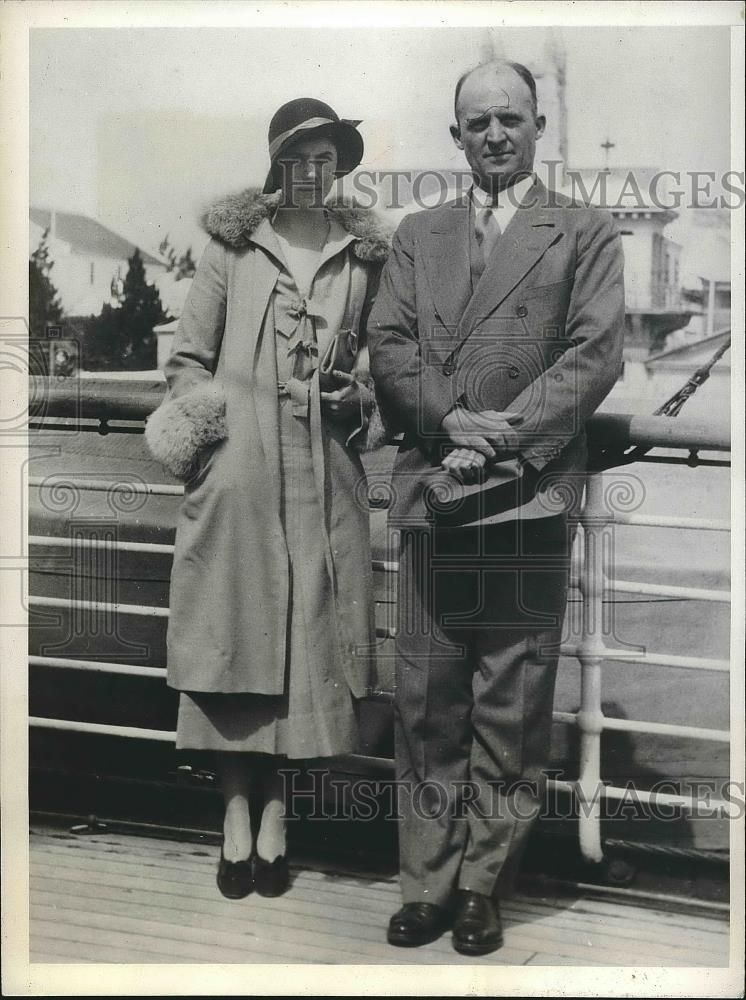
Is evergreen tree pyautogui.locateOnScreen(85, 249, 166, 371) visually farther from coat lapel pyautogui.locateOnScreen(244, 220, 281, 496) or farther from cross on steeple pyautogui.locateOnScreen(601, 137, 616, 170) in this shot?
cross on steeple pyautogui.locateOnScreen(601, 137, 616, 170)

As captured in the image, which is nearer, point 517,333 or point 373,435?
point 517,333

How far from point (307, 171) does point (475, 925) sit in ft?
6.33

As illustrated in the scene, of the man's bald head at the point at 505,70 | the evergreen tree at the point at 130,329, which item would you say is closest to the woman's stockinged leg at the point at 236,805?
the evergreen tree at the point at 130,329

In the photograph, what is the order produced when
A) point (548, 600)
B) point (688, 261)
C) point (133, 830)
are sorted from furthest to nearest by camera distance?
point (133, 830) < point (688, 261) < point (548, 600)

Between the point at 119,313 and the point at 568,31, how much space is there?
1.39 m

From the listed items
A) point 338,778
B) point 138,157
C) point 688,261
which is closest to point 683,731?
point 338,778

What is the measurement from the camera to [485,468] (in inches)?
96.6

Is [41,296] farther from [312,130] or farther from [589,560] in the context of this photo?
[589,560]

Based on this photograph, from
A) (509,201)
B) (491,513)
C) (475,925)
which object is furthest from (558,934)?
(509,201)

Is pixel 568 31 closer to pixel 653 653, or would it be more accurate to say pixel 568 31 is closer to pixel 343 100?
pixel 343 100

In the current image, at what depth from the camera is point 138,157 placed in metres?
2.74

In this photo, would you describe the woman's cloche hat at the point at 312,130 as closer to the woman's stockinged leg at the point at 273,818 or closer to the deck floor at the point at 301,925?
the woman's stockinged leg at the point at 273,818

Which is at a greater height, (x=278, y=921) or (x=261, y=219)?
(x=261, y=219)

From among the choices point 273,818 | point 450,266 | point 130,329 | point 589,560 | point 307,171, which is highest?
point 307,171
